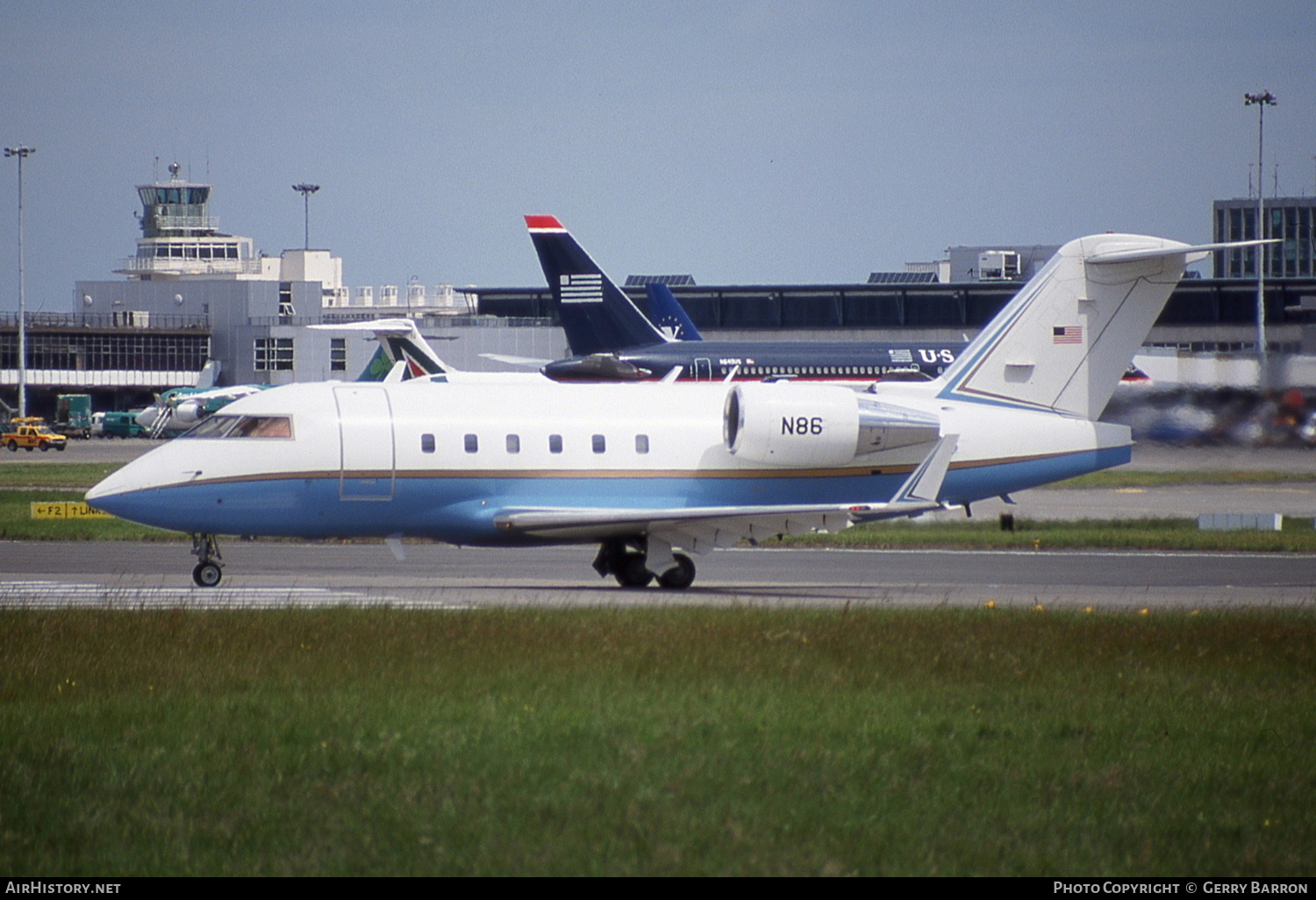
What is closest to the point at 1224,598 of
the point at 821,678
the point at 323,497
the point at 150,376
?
the point at 821,678

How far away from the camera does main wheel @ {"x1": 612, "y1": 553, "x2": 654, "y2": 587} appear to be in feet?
81.6

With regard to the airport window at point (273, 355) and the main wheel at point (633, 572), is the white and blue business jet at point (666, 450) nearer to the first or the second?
the main wheel at point (633, 572)

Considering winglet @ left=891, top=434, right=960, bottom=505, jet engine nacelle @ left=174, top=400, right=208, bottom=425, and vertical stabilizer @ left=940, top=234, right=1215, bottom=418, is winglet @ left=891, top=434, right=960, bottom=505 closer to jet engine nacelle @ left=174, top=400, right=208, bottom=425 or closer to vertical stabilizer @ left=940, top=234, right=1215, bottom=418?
vertical stabilizer @ left=940, top=234, right=1215, bottom=418

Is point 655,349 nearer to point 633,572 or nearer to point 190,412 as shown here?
point 633,572

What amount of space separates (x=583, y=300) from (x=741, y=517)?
33.6 metres

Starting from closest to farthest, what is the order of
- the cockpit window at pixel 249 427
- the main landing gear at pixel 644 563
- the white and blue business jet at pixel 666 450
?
the white and blue business jet at pixel 666 450, the cockpit window at pixel 249 427, the main landing gear at pixel 644 563

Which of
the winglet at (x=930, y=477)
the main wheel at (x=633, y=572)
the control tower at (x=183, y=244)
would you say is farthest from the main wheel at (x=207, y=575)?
the control tower at (x=183, y=244)

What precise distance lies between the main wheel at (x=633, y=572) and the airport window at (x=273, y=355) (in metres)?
107

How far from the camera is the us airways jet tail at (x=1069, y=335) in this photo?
26078 mm

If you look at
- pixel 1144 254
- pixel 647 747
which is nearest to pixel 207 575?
pixel 647 747

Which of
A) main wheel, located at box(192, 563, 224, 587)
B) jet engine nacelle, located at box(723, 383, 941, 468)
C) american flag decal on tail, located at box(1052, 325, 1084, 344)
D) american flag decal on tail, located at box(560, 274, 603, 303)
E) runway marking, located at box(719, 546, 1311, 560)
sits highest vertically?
american flag decal on tail, located at box(560, 274, 603, 303)

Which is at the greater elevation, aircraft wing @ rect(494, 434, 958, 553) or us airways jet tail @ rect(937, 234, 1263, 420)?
us airways jet tail @ rect(937, 234, 1263, 420)

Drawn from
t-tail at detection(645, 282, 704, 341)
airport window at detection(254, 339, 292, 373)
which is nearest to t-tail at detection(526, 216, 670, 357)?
t-tail at detection(645, 282, 704, 341)

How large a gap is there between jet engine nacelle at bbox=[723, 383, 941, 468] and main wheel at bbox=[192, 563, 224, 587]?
838cm
